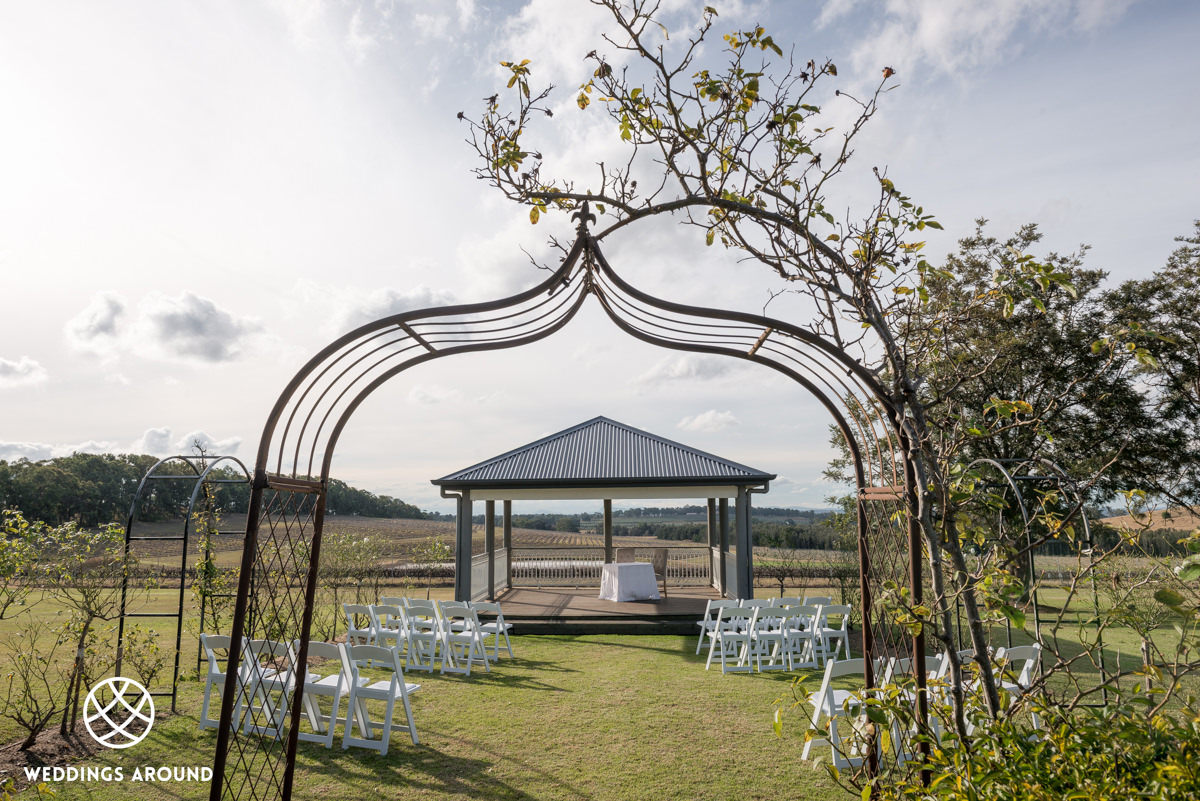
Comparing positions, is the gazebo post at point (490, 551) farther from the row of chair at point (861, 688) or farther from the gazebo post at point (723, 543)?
the row of chair at point (861, 688)

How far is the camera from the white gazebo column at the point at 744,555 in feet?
37.3

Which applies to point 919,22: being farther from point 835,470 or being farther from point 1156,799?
point 835,470

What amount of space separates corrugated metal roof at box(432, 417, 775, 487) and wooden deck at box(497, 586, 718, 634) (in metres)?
2.23

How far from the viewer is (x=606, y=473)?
12914 mm

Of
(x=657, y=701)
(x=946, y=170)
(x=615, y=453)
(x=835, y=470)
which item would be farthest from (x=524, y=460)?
(x=946, y=170)

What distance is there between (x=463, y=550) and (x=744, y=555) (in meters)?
4.85

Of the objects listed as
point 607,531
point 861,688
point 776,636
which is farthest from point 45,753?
point 607,531

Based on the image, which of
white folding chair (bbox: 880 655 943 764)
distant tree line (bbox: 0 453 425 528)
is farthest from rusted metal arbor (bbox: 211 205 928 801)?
distant tree line (bbox: 0 453 425 528)

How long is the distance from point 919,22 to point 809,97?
4.91ft

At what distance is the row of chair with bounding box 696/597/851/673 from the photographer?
8.34m

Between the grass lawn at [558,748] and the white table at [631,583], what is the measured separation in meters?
4.60

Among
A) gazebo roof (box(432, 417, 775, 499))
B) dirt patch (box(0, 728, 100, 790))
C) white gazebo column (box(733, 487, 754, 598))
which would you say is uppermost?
gazebo roof (box(432, 417, 775, 499))

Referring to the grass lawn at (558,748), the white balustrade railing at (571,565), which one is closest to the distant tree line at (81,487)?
the white balustrade railing at (571,565)

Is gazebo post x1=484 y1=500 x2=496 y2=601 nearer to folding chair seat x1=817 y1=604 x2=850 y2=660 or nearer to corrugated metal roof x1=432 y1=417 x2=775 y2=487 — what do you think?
corrugated metal roof x1=432 y1=417 x2=775 y2=487
